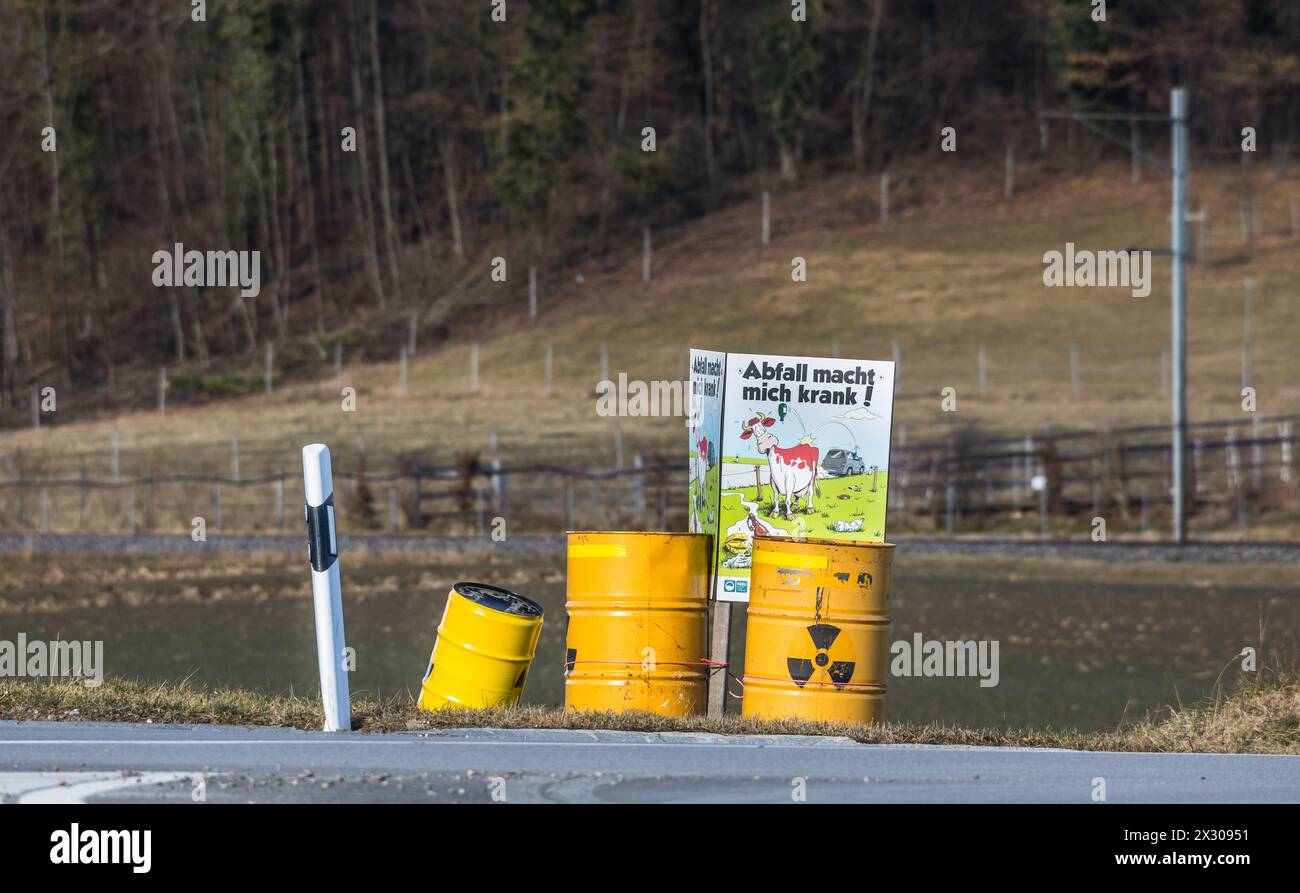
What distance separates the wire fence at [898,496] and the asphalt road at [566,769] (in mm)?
26227

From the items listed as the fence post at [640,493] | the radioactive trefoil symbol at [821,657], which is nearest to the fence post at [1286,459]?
the fence post at [640,493]

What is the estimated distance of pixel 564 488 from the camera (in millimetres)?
40188

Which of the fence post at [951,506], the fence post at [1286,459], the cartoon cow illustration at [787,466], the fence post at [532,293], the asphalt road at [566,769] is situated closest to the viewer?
the asphalt road at [566,769]

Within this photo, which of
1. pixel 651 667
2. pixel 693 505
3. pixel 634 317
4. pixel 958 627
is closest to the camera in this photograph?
pixel 651 667

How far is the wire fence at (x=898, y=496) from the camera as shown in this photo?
38.0m

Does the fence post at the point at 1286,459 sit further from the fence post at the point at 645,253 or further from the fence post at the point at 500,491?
the fence post at the point at 645,253

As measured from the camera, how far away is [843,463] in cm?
1190

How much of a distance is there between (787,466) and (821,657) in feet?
4.68

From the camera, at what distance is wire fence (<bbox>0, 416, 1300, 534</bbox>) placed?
3800 centimetres

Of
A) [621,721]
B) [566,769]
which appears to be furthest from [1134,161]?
[566,769]

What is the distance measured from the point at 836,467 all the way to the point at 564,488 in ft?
93.3

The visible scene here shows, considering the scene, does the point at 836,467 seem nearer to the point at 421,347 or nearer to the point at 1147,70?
the point at 421,347

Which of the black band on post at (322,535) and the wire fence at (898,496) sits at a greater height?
the black band on post at (322,535)
